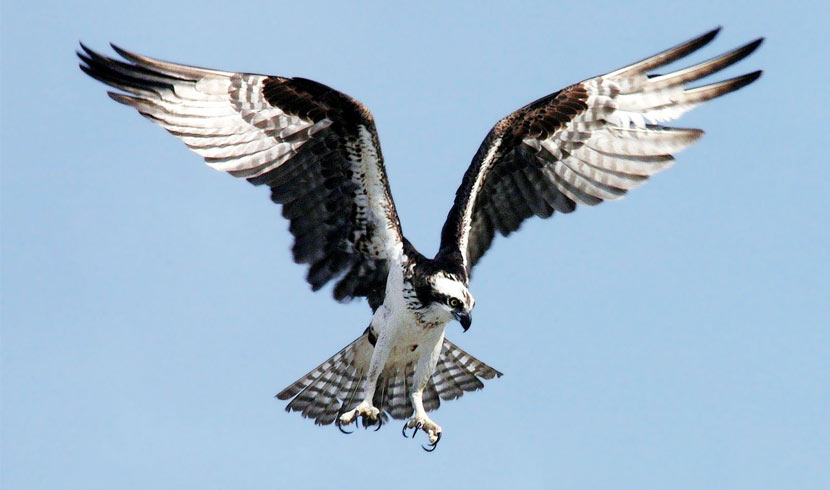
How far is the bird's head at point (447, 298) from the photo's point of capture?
10.7 m

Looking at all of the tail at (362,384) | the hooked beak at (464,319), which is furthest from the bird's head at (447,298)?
the tail at (362,384)

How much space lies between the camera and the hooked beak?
10.7 metres

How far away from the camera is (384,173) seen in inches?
448

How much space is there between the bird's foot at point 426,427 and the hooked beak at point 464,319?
1.13 m

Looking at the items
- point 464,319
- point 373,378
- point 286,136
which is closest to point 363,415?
point 373,378

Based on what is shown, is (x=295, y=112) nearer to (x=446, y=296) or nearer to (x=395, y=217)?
(x=395, y=217)

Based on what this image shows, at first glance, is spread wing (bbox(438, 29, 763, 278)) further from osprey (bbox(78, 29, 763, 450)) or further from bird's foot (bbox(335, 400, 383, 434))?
bird's foot (bbox(335, 400, 383, 434))

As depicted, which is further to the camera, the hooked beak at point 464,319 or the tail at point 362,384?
the tail at point 362,384

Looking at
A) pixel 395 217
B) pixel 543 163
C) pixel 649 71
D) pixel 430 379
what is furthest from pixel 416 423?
pixel 649 71

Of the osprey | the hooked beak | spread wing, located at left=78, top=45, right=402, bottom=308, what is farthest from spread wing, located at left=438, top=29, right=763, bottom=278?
the hooked beak

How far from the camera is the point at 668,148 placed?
12211mm

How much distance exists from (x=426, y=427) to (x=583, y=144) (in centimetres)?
314

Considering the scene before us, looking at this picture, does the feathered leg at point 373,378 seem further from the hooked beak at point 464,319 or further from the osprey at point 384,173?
the hooked beak at point 464,319

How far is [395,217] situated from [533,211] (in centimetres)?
163
